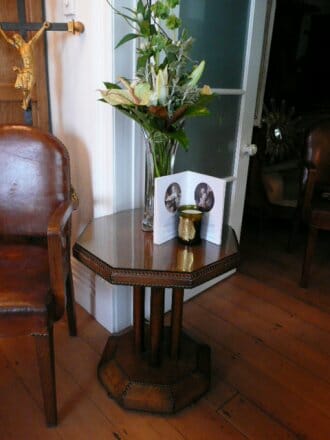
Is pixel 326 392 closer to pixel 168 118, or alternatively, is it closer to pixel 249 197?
pixel 168 118

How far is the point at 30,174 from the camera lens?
1.42 metres

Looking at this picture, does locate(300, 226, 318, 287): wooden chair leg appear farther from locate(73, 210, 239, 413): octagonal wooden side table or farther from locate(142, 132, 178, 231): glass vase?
locate(142, 132, 178, 231): glass vase

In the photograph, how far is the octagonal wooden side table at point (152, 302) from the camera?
1.10 m

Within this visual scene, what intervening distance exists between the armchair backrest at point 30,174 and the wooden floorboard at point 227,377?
2.04 feet

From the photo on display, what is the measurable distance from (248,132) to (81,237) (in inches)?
47.6

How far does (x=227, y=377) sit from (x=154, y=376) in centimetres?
33

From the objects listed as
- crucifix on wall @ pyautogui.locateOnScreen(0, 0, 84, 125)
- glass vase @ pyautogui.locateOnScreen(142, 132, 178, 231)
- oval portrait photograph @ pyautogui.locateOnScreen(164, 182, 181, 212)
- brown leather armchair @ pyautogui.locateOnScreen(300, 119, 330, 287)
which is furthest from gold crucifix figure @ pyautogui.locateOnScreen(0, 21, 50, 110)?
brown leather armchair @ pyautogui.locateOnScreen(300, 119, 330, 287)

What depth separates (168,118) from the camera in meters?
1.15

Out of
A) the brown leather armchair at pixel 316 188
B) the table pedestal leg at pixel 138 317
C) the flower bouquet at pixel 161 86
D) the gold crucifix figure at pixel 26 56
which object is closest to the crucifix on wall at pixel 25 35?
the gold crucifix figure at pixel 26 56

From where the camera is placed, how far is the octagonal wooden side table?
110 cm

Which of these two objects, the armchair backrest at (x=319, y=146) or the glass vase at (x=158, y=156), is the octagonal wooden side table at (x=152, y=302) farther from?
the armchair backrest at (x=319, y=146)

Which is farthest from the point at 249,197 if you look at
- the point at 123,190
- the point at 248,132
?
the point at 123,190

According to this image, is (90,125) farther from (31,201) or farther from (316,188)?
(316,188)

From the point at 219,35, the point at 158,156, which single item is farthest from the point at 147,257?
the point at 219,35
